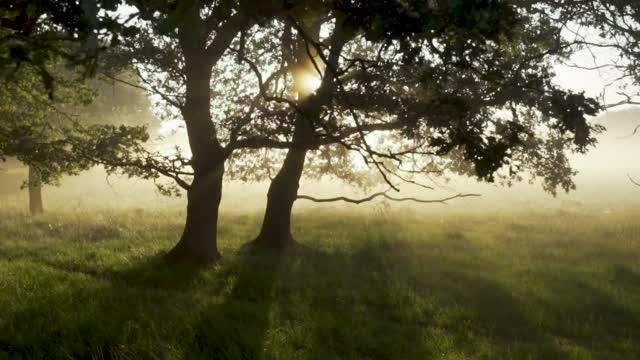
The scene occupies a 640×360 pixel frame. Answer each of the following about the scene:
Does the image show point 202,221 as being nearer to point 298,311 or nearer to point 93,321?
point 298,311

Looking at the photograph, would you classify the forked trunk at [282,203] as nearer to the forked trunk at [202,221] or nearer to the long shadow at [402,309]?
the long shadow at [402,309]

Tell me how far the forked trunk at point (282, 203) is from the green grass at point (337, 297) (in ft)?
2.72

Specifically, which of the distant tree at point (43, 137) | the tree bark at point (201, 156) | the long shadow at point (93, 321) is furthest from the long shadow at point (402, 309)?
the distant tree at point (43, 137)

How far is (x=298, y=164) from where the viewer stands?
16.7 meters

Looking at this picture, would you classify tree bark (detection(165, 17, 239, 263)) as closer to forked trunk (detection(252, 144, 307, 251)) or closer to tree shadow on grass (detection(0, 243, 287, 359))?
tree shadow on grass (detection(0, 243, 287, 359))

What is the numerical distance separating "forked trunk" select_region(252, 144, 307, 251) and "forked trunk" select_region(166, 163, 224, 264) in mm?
2339

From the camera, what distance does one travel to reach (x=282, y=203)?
16797mm

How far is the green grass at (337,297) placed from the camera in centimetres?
788

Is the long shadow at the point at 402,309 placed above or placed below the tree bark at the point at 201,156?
below

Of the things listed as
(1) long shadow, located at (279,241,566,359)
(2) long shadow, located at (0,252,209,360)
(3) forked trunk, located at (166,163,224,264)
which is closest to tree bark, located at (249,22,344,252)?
(1) long shadow, located at (279,241,566,359)

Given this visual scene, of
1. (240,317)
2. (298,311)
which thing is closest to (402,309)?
(298,311)

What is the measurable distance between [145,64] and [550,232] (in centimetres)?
1524

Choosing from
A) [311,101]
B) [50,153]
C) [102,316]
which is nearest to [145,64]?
[50,153]

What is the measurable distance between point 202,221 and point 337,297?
4464mm
